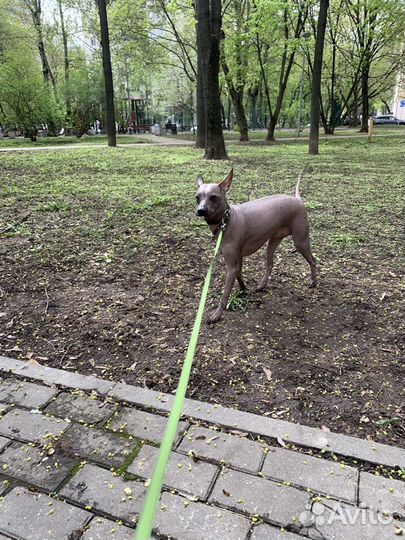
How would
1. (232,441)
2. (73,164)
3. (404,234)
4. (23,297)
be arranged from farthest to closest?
(73,164), (404,234), (23,297), (232,441)

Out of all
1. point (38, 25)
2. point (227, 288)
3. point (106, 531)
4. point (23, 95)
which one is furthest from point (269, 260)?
point (38, 25)

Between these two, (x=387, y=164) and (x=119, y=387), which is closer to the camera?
(x=119, y=387)

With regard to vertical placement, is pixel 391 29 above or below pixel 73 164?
above

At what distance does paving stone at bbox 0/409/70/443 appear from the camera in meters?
2.39

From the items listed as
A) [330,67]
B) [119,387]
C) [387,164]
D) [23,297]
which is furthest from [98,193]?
[330,67]

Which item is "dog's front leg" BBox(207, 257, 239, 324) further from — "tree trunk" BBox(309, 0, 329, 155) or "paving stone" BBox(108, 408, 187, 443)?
"tree trunk" BBox(309, 0, 329, 155)

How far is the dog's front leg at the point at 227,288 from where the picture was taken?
142 inches

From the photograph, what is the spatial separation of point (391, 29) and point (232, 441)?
26256 millimetres

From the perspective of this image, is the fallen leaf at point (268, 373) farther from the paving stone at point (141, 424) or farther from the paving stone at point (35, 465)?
the paving stone at point (35, 465)

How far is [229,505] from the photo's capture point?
6.39ft

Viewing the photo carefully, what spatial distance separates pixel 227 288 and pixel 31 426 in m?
1.84

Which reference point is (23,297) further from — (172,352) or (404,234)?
(404,234)

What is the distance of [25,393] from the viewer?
109 inches

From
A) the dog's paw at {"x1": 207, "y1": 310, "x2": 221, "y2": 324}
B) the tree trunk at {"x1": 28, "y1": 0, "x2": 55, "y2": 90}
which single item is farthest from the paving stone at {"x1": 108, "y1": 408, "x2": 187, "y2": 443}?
the tree trunk at {"x1": 28, "y1": 0, "x2": 55, "y2": 90}
